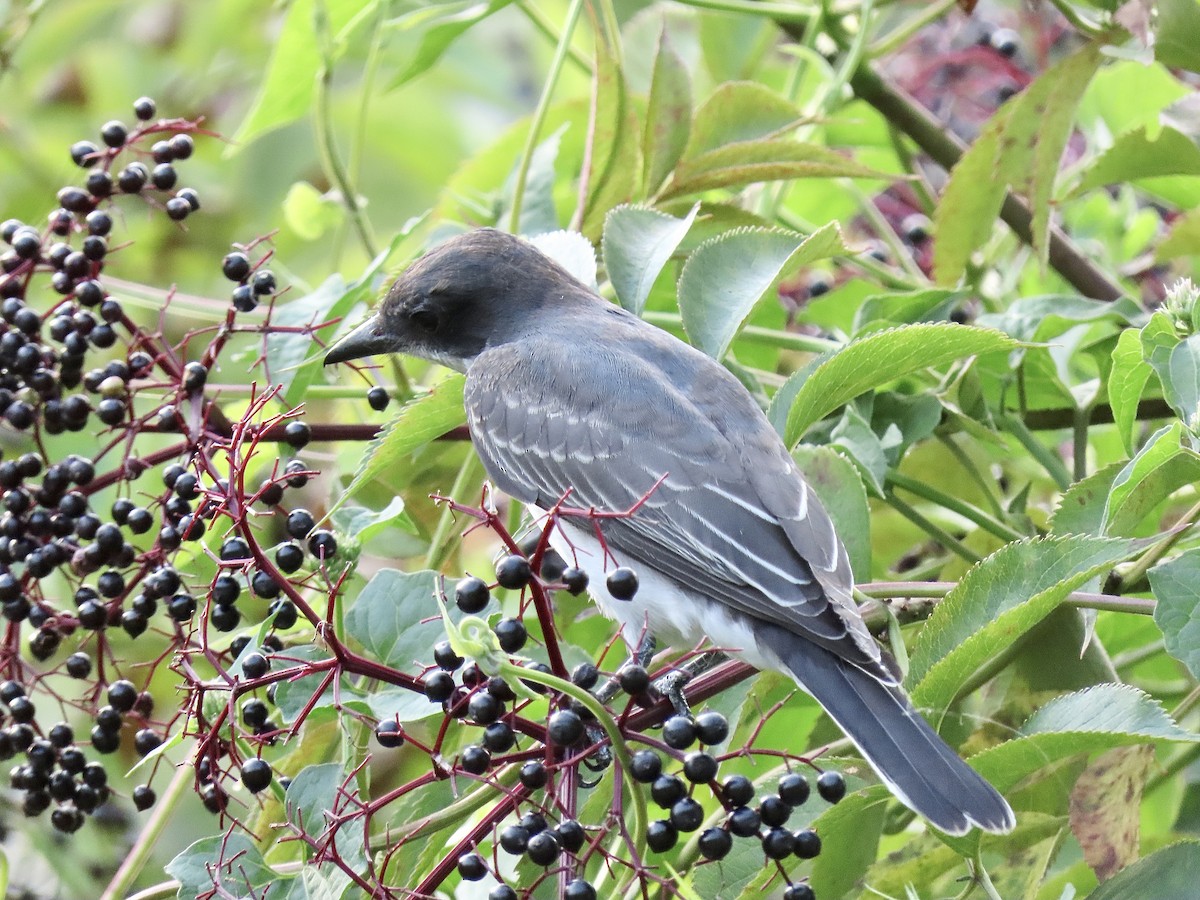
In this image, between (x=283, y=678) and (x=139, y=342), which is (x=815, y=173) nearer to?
(x=139, y=342)

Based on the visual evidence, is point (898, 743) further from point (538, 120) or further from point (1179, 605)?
point (538, 120)

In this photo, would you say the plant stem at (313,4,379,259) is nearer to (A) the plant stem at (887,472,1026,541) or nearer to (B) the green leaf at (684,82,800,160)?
(B) the green leaf at (684,82,800,160)

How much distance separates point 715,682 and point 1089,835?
611 millimetres

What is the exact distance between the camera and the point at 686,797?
1.86 meters

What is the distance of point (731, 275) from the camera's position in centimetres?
256

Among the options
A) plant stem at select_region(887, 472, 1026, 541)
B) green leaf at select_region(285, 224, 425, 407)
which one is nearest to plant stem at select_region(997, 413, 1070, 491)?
plant stem at select_region(887, 472, 1026, 541)

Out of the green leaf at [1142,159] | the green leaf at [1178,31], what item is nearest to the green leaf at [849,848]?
the green leaf at [1142,159]

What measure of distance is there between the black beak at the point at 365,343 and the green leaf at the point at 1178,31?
1682 mm

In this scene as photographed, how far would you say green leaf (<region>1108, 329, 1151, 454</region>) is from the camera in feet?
7.14

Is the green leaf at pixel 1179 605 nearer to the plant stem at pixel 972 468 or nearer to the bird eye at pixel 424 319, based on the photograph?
the plant stem at pixel 972 468

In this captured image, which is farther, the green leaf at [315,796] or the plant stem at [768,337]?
the plant stem at [768,337]

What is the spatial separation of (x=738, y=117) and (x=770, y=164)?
28 centimetres

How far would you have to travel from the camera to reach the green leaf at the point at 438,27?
3.01 m

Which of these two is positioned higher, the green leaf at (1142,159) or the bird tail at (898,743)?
the green leaf at (1142,159)
